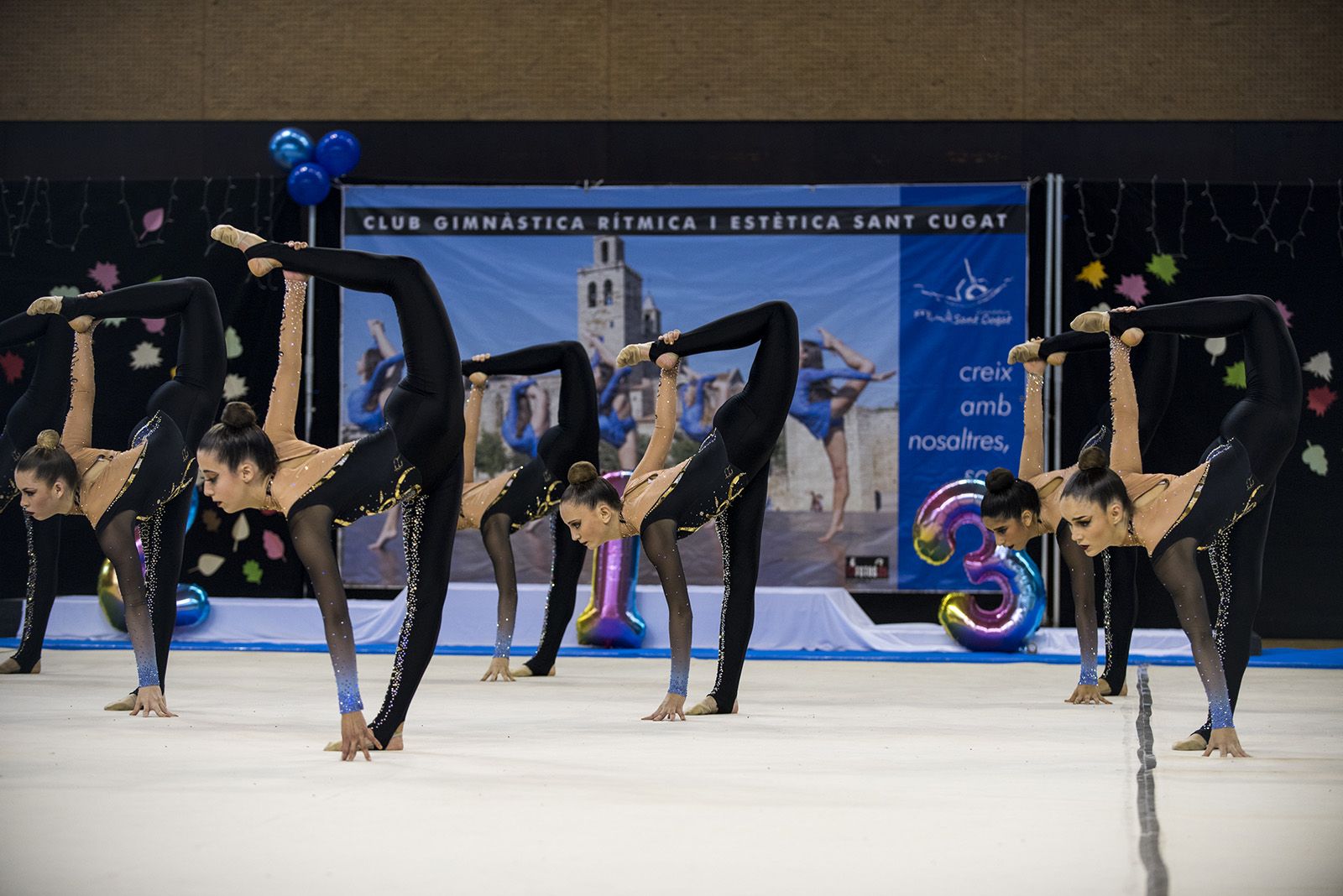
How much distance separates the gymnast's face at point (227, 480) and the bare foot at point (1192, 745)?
2.68 metres

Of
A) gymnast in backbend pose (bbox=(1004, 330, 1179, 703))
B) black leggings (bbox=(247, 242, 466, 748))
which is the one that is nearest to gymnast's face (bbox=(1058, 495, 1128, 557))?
gymnast in backbend pose (bbox=(1004, 330, 1179, 703))

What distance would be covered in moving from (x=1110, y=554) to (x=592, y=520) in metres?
2.27

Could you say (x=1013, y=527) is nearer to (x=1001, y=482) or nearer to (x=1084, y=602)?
(x=1001, y=482)

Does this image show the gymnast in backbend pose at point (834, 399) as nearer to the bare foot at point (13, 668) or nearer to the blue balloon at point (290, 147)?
the blue balloon at point (290, 147)

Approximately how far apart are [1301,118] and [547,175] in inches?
194

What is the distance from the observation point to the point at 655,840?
8.75 feet

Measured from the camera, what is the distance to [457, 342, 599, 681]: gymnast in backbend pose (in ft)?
20.8

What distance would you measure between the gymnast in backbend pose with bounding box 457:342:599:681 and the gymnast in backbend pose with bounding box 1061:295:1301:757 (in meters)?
2.73

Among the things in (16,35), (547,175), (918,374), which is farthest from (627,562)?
(16,35)

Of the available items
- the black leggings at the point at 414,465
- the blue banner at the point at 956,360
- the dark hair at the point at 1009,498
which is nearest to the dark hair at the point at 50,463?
the black leggings at the point at 414,465

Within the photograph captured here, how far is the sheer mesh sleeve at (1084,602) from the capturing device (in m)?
5.53

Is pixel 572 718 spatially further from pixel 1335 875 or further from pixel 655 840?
pixel 1335 875

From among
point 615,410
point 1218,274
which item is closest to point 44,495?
point 615,410

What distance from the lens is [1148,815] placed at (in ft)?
9.78
